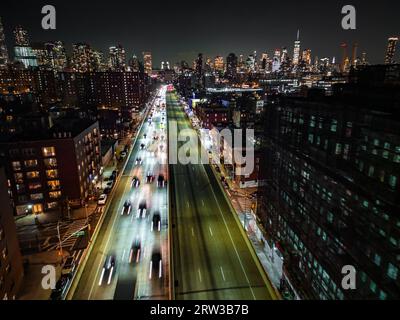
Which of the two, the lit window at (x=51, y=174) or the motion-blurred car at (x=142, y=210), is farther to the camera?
the lit window at (x=51, y=174)

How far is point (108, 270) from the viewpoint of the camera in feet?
91.7

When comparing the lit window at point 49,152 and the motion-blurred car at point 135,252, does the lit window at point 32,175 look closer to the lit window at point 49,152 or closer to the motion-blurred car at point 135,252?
the lit window at point 49,152

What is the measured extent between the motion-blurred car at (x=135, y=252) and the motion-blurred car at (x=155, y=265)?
1.67m

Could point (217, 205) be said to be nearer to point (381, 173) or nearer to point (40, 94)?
point (381, 173)

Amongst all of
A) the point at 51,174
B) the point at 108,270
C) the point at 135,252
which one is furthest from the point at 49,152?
the point at 108,270

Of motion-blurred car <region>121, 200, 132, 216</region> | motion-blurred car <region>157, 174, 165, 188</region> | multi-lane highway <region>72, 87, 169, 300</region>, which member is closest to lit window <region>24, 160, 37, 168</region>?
multi-lane highway <region>72, 87, 169, 300</region>

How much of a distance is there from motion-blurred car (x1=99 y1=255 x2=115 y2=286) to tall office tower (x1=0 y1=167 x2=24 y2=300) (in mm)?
8188

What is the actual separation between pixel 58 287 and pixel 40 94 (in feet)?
526

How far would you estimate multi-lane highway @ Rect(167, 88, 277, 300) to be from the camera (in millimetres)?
25609

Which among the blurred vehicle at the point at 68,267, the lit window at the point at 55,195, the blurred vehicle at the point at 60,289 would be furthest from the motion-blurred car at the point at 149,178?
the blurred vehicle at the point at 60,289

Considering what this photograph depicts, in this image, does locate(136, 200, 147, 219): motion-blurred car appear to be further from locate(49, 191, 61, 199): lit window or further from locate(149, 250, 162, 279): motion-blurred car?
locate(49, 191, 61, 199): lit window

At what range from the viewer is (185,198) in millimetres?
45438

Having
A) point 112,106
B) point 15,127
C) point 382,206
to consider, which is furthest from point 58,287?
point 112,106

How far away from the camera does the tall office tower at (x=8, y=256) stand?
2464cm
